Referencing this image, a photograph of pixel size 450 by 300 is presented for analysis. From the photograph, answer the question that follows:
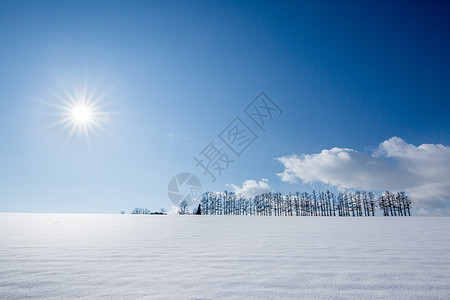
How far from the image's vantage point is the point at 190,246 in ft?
13.3

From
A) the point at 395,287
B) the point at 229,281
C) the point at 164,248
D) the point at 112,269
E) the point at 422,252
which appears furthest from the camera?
the point at 164,248

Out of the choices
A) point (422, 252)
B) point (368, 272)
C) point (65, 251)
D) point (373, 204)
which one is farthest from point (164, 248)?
point (373, 204)

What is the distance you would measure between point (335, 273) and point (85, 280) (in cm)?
283

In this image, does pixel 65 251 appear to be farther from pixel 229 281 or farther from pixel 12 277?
pixel 229 281

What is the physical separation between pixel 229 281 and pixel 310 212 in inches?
2268

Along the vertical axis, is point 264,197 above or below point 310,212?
above

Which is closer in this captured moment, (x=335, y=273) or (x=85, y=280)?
(x=85, y=280)

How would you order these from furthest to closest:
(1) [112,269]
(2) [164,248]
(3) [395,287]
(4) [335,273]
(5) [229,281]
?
1. (2) [164,248]
2. (1) [112,269]
3. (4) [335,273]
4. (5) [229,281]
5. (3) [395,287]

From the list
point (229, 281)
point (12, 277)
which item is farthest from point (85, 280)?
point (229, 281)

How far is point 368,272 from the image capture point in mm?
2449

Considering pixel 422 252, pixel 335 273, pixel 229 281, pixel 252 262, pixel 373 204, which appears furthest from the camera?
pixel 373 204

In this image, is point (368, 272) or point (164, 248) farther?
point (164, 248)

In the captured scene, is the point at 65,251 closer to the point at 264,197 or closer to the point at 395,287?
the point at 395,287

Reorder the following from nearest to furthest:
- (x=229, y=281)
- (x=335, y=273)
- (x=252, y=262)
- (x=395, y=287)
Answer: (x=395, y=287)
(x=229, y=281)
(x=335, y=273)
(x=252, y=262)
